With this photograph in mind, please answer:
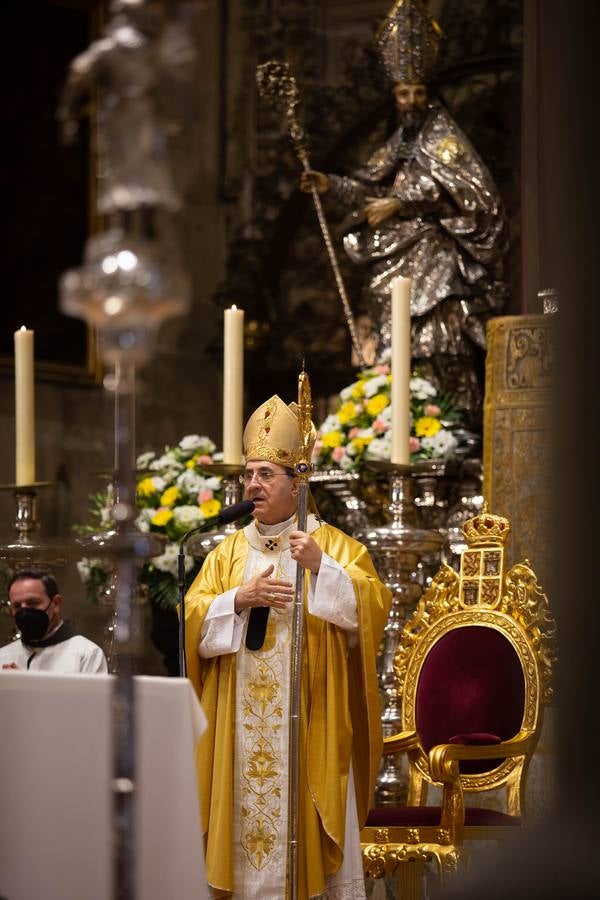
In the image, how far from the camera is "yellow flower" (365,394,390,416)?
6.27 meters

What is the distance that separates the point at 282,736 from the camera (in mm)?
4980

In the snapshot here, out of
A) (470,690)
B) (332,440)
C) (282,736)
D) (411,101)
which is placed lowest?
(282,736)

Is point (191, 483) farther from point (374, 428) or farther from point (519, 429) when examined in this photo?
point (519, 429)

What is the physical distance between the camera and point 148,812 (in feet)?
11.5

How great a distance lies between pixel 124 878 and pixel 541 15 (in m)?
4.63

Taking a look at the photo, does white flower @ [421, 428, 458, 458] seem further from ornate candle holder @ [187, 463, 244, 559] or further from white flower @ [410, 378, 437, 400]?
ornate candle holder @ [187, 463, 244, 559]

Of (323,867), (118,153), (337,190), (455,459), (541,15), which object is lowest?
(323,867)

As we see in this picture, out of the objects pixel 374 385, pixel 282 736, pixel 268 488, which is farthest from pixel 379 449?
pixel 282 736

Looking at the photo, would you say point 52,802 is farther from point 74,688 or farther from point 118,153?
point 118,153

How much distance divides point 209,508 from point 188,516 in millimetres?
92

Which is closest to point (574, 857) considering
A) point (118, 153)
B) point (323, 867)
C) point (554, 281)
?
point (554, 281)

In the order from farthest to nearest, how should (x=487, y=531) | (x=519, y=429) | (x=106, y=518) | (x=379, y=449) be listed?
(x=106, y=518)
(x=379, y=449)
(x=519, y=429)
(x=487, y=531)

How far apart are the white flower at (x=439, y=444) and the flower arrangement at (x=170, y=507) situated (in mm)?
849

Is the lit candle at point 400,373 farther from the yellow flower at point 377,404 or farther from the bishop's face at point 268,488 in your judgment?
the yellow flower at point 377,404
